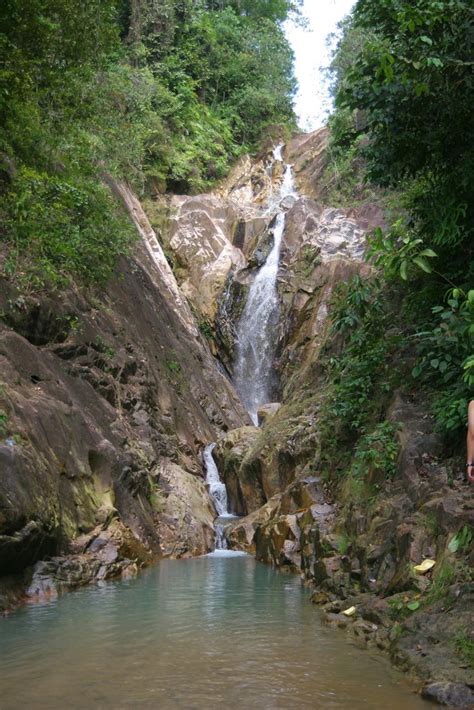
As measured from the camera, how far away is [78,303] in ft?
46.8

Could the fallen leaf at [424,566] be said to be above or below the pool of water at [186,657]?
above

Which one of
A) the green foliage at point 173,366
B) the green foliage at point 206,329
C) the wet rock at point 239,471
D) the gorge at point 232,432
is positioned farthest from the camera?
the green foliage at point 206,329

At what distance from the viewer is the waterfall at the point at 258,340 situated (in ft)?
79.3

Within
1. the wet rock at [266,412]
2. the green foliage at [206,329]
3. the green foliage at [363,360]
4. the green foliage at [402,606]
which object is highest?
the green foliage at [206,329]

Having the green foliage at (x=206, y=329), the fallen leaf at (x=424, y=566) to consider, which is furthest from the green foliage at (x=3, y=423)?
the green foliage at (x=206, y=329)

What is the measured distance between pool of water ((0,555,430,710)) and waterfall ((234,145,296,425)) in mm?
15519

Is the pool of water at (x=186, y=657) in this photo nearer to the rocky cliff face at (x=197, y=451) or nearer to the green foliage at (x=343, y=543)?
the rocky cliff face at (x=197, y=451)

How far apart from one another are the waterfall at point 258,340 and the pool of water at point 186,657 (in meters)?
15.5

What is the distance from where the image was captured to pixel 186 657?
→ 5605mm

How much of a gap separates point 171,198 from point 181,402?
45.4ft

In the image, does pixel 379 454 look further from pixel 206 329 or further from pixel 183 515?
pixel 206 329

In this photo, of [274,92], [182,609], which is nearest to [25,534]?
[182,609]

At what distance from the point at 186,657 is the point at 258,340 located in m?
19.4

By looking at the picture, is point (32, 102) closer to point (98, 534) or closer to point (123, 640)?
point (98, 534)
